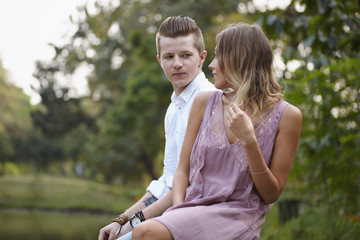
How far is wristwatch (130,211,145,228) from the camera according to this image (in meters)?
2.43

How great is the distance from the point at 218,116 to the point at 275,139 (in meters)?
0.29

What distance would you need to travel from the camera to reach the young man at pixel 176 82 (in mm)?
2585

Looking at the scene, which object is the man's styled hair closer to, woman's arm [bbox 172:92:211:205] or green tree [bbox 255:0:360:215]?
A: woman's arm [bbox 172:92:211:205]

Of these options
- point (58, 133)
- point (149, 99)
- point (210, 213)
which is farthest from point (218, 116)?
point (58, 133)

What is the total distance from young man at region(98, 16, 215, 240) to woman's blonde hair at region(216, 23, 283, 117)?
36 centimetres

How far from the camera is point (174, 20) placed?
8.57 feet

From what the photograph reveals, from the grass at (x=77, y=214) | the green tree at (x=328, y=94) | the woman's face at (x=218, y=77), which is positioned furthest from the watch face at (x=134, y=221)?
the grass at (x=77, y=214)

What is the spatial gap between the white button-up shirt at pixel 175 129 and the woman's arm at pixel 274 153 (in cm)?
58

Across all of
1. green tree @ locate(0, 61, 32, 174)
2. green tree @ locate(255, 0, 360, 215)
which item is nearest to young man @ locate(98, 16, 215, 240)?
green tree @ locate(255, 0, 360, 215)

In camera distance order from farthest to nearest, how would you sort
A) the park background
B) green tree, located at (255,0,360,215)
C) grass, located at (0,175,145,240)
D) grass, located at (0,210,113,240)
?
grass, located at (0,175,145,240) → grass, located at (0,210,113,240) → the park background → green tree, located at (255,0,360,215)

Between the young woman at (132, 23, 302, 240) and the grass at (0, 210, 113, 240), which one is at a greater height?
the grass at (0, 210, 113, 240)

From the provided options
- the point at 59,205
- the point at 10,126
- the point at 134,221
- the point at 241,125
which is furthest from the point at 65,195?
→ the point at 241,125

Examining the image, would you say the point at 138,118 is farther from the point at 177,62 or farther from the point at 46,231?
the point at 177,62

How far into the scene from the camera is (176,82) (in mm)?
2652
